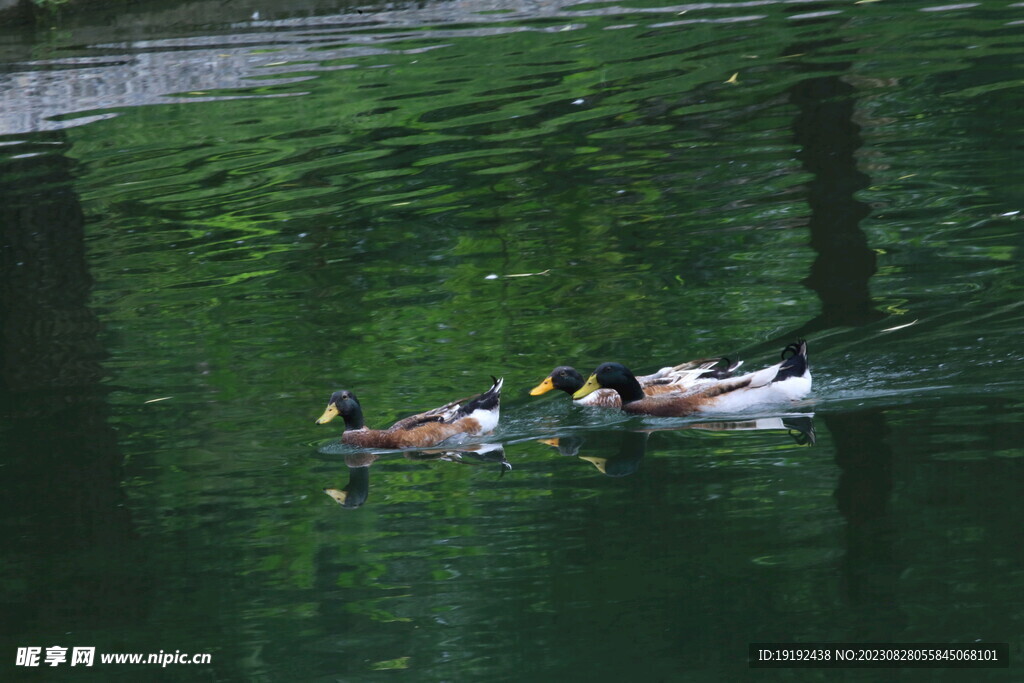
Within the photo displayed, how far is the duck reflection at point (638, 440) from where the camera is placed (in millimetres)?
9602

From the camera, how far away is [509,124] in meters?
19.5

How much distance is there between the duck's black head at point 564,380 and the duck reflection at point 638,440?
37 centimetres

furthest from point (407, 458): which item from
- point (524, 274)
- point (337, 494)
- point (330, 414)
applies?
point (524, 274)

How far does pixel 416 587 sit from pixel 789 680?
82.6 inches

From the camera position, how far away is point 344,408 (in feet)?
33.7

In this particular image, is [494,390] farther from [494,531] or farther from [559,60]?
[559,60]

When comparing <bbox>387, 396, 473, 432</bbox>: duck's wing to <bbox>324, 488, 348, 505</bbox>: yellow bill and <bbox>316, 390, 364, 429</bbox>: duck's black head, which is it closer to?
<bbox>316, 390, 364, 429</bbox>: duck's black head

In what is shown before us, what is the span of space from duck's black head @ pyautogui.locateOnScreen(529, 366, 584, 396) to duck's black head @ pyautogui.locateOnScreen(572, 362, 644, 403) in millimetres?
56

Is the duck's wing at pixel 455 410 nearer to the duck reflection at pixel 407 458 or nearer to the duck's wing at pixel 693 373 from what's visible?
the duck reflection at pixel 407 458

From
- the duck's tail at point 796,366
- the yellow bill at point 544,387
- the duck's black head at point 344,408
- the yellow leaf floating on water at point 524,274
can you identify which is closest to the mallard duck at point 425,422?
the duck's black head at point 344,408

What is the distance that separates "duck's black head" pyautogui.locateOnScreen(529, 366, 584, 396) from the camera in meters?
10.6

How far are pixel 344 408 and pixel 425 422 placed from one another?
Answer: 57 cm

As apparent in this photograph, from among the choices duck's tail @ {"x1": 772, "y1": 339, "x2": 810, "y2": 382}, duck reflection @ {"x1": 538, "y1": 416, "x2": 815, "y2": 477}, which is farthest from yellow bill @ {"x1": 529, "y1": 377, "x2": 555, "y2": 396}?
duck's tail @ {"x1": 772, "y1": 339, "x2": 810, "y2": 382}

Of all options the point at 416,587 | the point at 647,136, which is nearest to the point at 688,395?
the point at 416,587
